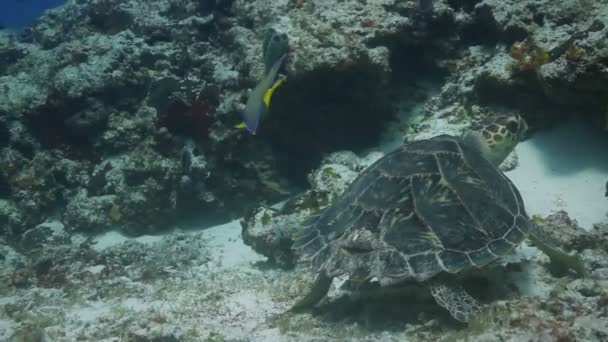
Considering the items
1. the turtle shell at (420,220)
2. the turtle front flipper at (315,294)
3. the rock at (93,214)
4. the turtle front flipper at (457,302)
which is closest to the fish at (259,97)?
the turtle shell at (420,220)

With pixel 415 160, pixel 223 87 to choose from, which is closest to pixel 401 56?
pixel 223 87

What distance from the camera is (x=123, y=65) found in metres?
7.75

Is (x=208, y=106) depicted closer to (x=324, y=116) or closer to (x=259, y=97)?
(x=324, y=116)

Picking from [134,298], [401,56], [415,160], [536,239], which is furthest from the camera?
[401,56]

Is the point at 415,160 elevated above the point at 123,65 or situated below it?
below

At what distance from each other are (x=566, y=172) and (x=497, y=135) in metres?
1.06

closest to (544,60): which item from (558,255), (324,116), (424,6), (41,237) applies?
(424,6)

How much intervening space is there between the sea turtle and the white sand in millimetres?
1180

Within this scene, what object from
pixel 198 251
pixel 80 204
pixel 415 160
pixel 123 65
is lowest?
pixel 198 251

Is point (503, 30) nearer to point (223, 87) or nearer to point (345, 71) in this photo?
point (345, 71)

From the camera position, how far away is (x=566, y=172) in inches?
192

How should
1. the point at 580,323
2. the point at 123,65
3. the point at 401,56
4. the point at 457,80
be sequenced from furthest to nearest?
the point at 123,65 < the point at 401,56 < the point at 457,80 < the point at 580,323

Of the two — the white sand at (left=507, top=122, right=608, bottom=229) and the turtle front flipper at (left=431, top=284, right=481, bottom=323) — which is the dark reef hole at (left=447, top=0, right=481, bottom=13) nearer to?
the white sand at (left=507, top=122, right=608, bottom=229)

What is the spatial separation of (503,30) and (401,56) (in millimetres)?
1636
